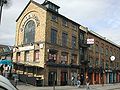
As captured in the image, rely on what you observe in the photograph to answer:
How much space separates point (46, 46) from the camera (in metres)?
36.0

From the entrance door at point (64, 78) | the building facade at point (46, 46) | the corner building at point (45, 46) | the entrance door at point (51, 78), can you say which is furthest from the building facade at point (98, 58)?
the entrance door at point (51, 78)

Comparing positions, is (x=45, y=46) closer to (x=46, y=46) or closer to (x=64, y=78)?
(x=46, y=46)

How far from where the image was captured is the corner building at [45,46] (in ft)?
119

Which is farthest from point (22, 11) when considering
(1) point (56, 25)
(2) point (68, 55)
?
(2) point (68, 55)

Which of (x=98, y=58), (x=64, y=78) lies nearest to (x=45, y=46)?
(x=64, y=78)

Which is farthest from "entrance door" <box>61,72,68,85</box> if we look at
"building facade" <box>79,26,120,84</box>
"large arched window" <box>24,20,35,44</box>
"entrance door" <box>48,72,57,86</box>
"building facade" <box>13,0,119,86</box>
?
"large arched window" <box>24,20,35,44</box>

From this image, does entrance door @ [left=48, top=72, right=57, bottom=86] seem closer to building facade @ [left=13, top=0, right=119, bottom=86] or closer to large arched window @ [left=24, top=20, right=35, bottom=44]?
building facade @ [left=13, top=0, right=119, bottom=86]

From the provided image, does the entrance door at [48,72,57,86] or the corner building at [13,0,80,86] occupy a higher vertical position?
the corner building at [13,0,80,86]

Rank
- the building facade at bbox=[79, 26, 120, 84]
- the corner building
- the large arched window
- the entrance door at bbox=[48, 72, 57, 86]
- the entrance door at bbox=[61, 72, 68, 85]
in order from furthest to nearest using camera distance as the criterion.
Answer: the building facade at bbox=[79, 26, 120, 84]
the entrance door at bbox=[61, 72, 68, 85]
the large arched window
the entrance door at bbox=[48, 72, 57, 86]
the corner building

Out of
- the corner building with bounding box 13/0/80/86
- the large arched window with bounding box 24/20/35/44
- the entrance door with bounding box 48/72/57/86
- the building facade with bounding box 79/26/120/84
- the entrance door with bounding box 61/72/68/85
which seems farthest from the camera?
the building facade with bounding box 79/26/120/84

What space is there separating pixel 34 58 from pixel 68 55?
6.31 m

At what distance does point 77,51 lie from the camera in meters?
44.4

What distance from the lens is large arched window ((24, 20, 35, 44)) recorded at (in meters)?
39.2

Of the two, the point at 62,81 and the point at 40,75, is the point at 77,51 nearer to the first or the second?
the point at 62,81
